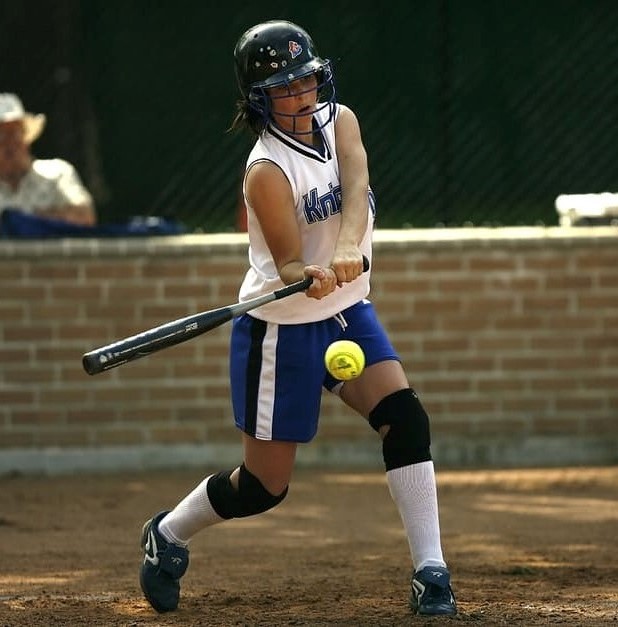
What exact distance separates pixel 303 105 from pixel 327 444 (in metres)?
4.03

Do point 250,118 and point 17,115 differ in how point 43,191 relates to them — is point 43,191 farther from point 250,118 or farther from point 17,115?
point 250,118

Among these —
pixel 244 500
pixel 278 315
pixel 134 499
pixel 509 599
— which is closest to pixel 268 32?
pixel 278 315

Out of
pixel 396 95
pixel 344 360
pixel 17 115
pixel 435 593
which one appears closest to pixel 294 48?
pixel 344 360

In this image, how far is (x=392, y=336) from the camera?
28.7 ft

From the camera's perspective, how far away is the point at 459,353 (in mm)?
8797

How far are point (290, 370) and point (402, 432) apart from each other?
418 millimetres

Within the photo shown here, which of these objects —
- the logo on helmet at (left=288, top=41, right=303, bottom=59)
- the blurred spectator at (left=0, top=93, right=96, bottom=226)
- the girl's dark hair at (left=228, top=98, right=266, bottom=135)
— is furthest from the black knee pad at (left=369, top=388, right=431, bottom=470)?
the blurred spectator at (left=0, top=93, right=96, bottom=226)

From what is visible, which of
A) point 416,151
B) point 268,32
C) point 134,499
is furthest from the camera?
point 416,151

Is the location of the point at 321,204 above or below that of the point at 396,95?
below

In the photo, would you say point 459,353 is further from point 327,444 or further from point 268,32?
point 268,32

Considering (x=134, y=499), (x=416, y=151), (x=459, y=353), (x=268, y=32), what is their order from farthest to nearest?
(x=416, y=151)
(x=459, y=353)
(x=134, y=499)
(x=268, y=32)

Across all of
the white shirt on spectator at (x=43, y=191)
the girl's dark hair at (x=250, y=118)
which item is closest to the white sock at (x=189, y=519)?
the girl's dark hair at (x=250, y=118)

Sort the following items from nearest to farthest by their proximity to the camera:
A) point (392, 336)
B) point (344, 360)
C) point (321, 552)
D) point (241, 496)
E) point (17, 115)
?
point (344, 360) → point (241, 496) → point (321, 552) → point (392, 336) → point (17, 115)

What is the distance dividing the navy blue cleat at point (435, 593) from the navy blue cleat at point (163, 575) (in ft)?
2.98
